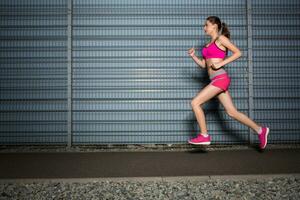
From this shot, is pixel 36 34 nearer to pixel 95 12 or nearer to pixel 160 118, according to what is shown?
pixel 95 12

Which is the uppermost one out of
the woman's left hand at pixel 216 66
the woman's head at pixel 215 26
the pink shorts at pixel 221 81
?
the woman's head at pixel 215 26

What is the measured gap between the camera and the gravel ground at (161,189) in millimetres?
3055

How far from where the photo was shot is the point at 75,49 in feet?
20.0

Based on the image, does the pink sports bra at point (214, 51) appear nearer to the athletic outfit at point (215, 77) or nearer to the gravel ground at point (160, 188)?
the athletic outfit at point (215, 77)

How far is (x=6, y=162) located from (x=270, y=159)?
399cm

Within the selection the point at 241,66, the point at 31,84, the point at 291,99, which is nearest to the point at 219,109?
the point at 241,66

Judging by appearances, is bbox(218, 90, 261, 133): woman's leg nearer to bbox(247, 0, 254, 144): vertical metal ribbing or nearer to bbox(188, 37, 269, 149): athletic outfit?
bbox(188, 37, 269, 149): athletic outfit

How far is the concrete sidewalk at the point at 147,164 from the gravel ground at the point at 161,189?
0.27 meters

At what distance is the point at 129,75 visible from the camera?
240 inches

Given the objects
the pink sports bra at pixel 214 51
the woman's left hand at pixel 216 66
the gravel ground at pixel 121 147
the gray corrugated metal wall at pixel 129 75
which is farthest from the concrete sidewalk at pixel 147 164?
the pink sports bra at pixel 214 51

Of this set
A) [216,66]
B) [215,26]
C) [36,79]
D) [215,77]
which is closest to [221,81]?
[215,77]

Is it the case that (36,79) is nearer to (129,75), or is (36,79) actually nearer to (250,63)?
(129,75)

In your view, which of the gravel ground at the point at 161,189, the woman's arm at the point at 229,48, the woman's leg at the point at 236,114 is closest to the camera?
the gravel ground at the point at 161,189

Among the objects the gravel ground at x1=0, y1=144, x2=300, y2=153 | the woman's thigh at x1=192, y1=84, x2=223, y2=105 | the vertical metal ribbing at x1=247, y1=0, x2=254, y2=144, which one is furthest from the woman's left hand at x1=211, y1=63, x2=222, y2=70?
the gravel ground at x1=0, y1=144, x2=300, y2=153
